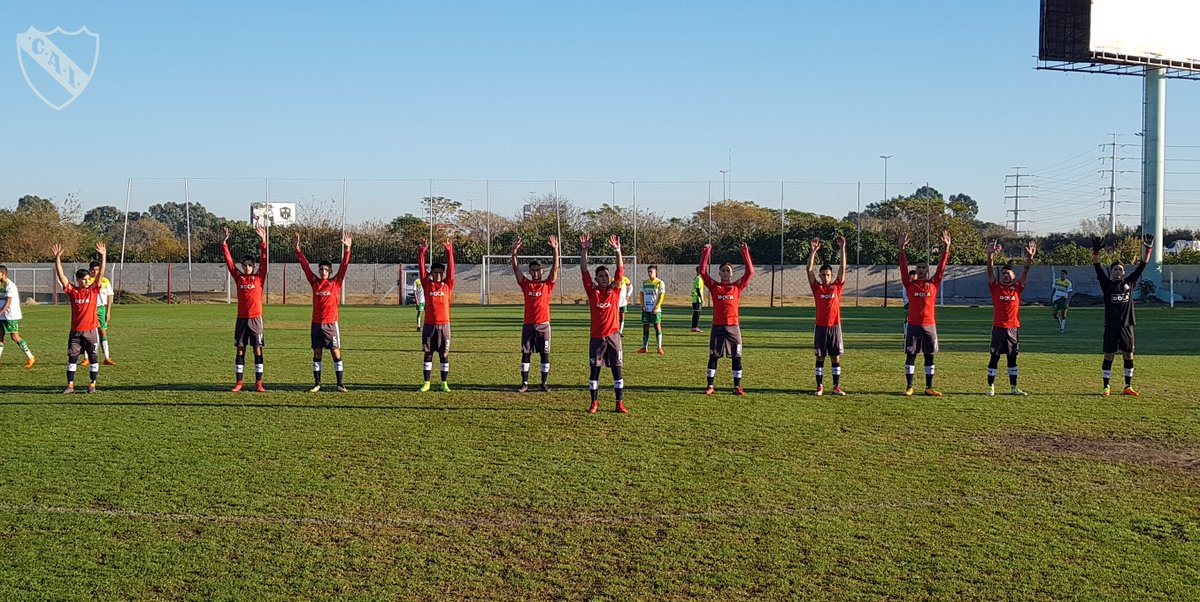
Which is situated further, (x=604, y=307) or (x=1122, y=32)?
(x=1122, y=32)

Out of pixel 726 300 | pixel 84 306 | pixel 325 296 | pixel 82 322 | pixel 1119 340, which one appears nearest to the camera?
pixel 726 300

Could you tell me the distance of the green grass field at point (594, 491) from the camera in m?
6.70

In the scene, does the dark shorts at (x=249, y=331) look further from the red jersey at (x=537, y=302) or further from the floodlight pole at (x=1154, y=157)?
the floodlight pole at (x=1154, y=157)

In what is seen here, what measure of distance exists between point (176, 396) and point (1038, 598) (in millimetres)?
12652

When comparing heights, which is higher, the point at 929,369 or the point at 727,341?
the point at 727,341

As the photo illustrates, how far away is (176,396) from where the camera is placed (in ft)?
49.1

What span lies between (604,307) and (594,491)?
179 inches

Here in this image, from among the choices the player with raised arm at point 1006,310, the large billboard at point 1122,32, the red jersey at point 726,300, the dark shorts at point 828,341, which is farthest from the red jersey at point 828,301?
the large billboard at point 1122,32

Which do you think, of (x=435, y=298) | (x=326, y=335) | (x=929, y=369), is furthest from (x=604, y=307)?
(x=929, y=369)

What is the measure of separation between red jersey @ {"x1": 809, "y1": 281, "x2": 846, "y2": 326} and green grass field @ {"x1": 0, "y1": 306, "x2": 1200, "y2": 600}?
1.22 meters

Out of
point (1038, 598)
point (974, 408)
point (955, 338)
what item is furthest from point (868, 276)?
point (1038, 598)

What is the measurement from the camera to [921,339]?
15188 millimetres

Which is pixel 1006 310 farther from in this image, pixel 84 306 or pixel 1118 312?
pixel 84 306

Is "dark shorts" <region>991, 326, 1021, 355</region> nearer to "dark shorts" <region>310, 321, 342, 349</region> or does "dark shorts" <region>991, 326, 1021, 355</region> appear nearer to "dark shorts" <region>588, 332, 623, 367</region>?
"dark shorts" <region>588, 332, 623, 367</region>
